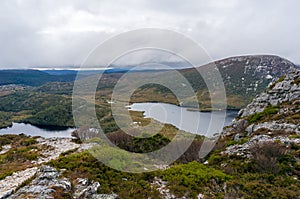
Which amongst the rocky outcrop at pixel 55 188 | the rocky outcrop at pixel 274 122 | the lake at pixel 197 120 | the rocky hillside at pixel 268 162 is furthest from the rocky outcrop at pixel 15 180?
the lake at pixel 197 120

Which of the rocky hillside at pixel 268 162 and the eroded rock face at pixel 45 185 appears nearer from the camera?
the eroded rock face at pixel 45 185

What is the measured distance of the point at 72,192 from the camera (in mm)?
13102

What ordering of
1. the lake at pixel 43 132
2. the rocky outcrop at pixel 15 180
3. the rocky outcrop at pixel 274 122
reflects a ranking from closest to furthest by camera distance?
the rocky outcrop at pixel 15 180 → the rocky outcrop at pixel 274 122 → the lake at pixel 43 132

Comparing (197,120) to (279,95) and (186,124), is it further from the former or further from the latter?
(279,95)

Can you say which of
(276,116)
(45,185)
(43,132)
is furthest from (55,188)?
(43,132)

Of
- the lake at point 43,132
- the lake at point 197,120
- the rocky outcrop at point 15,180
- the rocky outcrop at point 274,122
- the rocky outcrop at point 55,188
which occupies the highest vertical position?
the rocky outcrop at point 274,122

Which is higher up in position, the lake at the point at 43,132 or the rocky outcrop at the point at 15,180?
the rocky outcrop at the point at 15,180

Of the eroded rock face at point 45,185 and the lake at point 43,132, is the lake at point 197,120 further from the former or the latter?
the eroded rock face at point 45,185

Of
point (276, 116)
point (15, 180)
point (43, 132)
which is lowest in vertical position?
point (43, 132)

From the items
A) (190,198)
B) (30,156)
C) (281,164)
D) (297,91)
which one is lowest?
(30,156)

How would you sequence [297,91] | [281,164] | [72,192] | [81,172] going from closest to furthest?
[72,192]
[81,172]
[281,164]
[297,91]

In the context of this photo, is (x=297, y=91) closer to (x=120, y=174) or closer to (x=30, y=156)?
(x=120, y=174)

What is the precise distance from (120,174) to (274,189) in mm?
9666

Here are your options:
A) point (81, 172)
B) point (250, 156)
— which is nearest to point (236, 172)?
point (250, 156)
